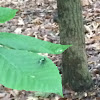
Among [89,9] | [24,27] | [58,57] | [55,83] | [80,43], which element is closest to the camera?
[55,83]

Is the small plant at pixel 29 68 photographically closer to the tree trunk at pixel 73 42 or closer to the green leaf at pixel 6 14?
the green leaf at pixel 6 14

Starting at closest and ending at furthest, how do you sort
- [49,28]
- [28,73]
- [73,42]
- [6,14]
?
[28,73], [6,14], [73,42], [49,28]

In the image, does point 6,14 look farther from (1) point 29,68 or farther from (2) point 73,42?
(2) point 73,42

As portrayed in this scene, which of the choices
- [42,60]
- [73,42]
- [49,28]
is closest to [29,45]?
[42,60]

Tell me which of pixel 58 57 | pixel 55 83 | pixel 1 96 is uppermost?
pixel 55 83

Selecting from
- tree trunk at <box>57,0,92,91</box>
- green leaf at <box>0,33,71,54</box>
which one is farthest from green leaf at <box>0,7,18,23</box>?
tree trunk at <box>57,0,92,91</box>

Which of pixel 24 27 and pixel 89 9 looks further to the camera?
pixel 89 9

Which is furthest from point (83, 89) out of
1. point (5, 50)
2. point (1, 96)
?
point (5, 50)

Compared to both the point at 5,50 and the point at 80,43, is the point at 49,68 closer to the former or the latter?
the point at 5,50
